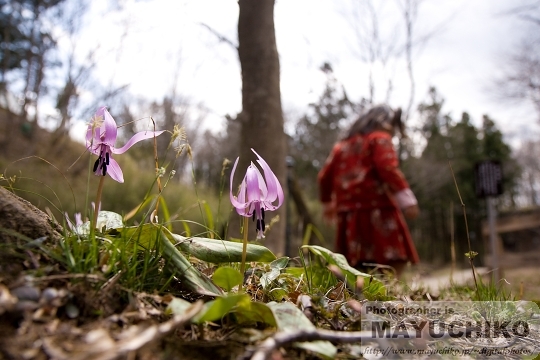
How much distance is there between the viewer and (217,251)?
99cm

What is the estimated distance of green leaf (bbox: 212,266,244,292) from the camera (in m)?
0.85

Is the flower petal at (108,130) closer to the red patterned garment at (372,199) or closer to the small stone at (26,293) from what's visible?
the small stone at (26,293)

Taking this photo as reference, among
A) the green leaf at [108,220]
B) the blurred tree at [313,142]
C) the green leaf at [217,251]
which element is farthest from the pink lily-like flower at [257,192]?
the blurred tree at [313,142]

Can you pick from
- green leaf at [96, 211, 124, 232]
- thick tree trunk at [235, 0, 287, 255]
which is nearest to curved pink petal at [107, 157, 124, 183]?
green leaf at [96, 211, 124, 232]

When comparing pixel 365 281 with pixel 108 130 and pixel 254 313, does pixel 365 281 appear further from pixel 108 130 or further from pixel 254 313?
pixel 108 130

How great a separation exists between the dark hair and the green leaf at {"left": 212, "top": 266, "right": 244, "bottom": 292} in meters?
3.24

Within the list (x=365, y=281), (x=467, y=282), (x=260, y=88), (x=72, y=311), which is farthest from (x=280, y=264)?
(x=260, y=88)

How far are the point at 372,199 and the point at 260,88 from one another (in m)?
1.69

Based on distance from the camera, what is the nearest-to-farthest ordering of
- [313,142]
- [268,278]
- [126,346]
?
[126,346], [268,278], [313,142]

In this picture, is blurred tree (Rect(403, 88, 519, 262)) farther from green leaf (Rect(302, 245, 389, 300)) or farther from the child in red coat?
green leaf (Rect(302, 245, 389, 300))

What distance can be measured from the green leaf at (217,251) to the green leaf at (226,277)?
0.10m

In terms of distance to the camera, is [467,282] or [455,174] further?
[455,174]

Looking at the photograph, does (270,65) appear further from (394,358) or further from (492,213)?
(492,213)

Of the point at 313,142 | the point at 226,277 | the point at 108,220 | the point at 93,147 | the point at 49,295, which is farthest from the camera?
the point at 313,142
